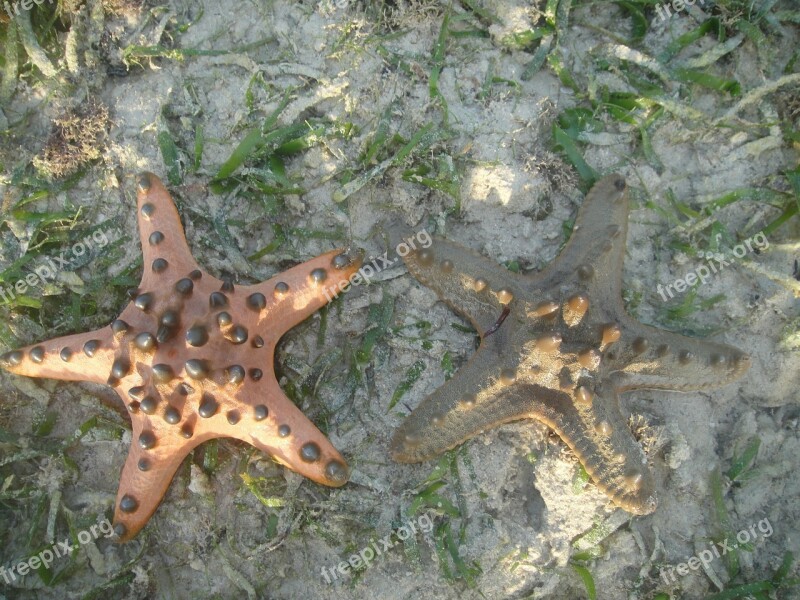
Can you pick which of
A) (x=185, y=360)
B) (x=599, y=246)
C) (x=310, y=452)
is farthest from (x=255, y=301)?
(x=599, y=246)

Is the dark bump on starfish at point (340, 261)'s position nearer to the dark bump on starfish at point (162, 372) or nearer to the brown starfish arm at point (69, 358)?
the dark bump on starfish at point (162, 372)

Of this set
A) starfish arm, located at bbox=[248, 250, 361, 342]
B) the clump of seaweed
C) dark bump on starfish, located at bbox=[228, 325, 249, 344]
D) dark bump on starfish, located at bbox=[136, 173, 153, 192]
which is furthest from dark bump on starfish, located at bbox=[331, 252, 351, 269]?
the clump of seaweed

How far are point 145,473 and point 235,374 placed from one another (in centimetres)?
108

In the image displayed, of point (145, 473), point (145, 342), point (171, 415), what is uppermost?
point (145, 342)

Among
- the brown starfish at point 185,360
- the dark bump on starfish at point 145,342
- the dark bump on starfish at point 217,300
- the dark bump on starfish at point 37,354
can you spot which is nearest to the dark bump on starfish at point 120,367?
the brown starfish at point 185,360

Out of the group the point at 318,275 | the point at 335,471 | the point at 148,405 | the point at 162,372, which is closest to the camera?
the point at 162,372

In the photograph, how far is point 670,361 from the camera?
4352 mm

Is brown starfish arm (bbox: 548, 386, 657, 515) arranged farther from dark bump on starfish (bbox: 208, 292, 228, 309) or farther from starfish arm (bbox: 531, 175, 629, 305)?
dark bump on starfish (bbox: 208, 292, 228, 309)

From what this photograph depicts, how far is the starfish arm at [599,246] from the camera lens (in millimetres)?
4336

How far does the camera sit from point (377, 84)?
4.84 metres

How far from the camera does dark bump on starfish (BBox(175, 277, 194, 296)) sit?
13.1 feet

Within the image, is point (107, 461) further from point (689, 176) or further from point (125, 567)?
point (689, 176)

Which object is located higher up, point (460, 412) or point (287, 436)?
point (460, 412)

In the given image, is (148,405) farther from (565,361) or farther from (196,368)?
(565,361)
